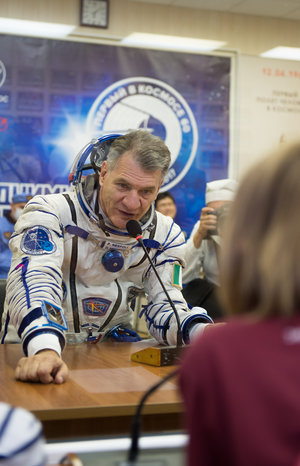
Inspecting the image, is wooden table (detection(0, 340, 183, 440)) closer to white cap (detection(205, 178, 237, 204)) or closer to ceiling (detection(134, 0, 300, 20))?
white cap (detection(205, 178, 237, 204))

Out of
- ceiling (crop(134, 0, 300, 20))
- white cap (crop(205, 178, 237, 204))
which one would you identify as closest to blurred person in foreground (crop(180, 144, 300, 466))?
white cap (crop(205, 178, 237, 204))

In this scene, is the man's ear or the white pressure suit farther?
the man's ear

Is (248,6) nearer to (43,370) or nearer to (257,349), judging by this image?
Answer: (43,370)

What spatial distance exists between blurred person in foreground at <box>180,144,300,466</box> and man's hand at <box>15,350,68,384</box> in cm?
83

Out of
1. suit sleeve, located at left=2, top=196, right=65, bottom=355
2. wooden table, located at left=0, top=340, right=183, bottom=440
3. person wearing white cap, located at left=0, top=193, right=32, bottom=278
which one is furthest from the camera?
person wearing white cap, located at left=0, top=193, right=32, bottom=278

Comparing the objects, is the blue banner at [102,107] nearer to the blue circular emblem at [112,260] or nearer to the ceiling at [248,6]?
the ceiling at [248,6]

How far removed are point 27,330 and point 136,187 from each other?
64 centimetres

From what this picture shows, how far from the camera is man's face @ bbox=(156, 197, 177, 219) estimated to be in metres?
4.77

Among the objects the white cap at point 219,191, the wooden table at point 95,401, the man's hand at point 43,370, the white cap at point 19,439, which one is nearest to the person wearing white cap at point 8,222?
the white cap at point 219,191

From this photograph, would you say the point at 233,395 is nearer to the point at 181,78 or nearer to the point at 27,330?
the point at 27,330

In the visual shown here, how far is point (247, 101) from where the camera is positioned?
5.27m

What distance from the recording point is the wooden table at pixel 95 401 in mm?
1178

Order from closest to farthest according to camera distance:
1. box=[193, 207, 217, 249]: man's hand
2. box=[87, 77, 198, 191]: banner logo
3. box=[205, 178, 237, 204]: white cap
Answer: box=[193, 207, 217, 249]: man's hand, box=[205, 178, 237, 204]: white cap, box=[87, 77, 198, 191]: banner logo

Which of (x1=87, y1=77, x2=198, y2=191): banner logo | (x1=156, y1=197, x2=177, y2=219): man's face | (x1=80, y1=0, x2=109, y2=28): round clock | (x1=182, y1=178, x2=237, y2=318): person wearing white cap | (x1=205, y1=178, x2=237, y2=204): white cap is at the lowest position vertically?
(x1=182, y1=178, x2=237, y2=318): person wearing white cap
